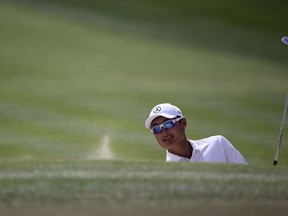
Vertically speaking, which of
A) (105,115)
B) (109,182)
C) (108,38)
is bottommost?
(109,182)

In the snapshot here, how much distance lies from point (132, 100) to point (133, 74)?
0.97m

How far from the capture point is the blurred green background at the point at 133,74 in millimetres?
7758

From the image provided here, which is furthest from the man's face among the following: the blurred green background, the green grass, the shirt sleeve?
the blurred green background

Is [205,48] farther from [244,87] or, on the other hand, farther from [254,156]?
[254,156]

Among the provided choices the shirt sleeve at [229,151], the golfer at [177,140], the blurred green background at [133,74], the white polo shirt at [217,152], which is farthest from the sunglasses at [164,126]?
the blurred green background at [133,74]

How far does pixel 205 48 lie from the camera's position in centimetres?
1110

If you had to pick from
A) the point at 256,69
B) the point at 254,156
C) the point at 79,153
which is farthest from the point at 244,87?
the point at 79,153

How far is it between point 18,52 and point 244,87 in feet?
9.09

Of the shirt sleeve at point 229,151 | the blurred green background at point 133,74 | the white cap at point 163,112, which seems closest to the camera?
the shirt sleeve at point 229,151

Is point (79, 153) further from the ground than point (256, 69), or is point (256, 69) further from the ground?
point (256, 69)

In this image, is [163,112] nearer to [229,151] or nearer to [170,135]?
[170,135]

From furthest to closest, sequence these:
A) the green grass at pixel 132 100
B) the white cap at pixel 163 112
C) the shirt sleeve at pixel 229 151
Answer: the white cap at pixel 163 112 < the shirt sleeve at pixel 229 151 < the green grass at pixel 132 100

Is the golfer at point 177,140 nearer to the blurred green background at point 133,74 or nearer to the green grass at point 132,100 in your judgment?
the green grass at point 132,100

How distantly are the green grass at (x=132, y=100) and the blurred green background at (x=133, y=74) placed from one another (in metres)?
0.02
